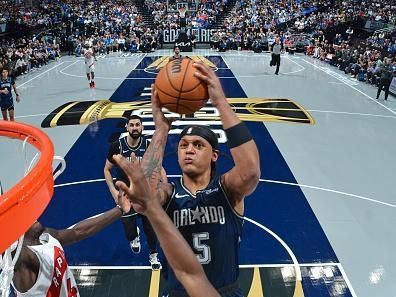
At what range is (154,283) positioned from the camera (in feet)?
16.4

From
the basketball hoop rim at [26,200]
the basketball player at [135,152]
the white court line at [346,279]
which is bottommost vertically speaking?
the white court line at [346,279]

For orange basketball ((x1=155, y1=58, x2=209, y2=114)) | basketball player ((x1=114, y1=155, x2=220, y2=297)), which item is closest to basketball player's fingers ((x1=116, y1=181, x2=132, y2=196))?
basketball player ((x1=114, y1=155, x2=220, y2=297))

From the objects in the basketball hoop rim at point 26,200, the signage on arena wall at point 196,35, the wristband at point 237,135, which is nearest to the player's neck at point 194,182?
the wristband at point 237,135

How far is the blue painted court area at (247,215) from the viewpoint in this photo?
5535 millimetres

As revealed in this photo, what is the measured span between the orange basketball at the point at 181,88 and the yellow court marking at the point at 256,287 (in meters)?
2.79

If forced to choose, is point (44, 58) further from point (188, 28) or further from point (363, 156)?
point (363, 156)

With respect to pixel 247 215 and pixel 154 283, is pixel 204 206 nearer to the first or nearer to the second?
pixel 154 283

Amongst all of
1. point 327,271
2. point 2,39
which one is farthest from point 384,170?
point 2,39

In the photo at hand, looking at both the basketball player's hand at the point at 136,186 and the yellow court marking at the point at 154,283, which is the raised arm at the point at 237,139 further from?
the yellow court marking at the point at 154,283

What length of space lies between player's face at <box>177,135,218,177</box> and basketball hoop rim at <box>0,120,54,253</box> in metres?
0.87

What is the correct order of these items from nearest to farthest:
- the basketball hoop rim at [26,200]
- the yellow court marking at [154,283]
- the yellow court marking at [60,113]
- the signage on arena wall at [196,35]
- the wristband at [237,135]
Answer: the basketball hoop rim at [26,200] → the wristband at [237,135] → the yellow court marking at [154,283] → the yellow court marking at [60,113] → the signage on arena wall at [196,35]

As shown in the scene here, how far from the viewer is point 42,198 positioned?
5.98 feet

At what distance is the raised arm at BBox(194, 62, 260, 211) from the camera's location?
2.36 m

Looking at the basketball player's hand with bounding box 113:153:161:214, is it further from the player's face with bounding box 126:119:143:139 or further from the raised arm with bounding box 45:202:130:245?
the player's face with bounding box 126:119:143:139
